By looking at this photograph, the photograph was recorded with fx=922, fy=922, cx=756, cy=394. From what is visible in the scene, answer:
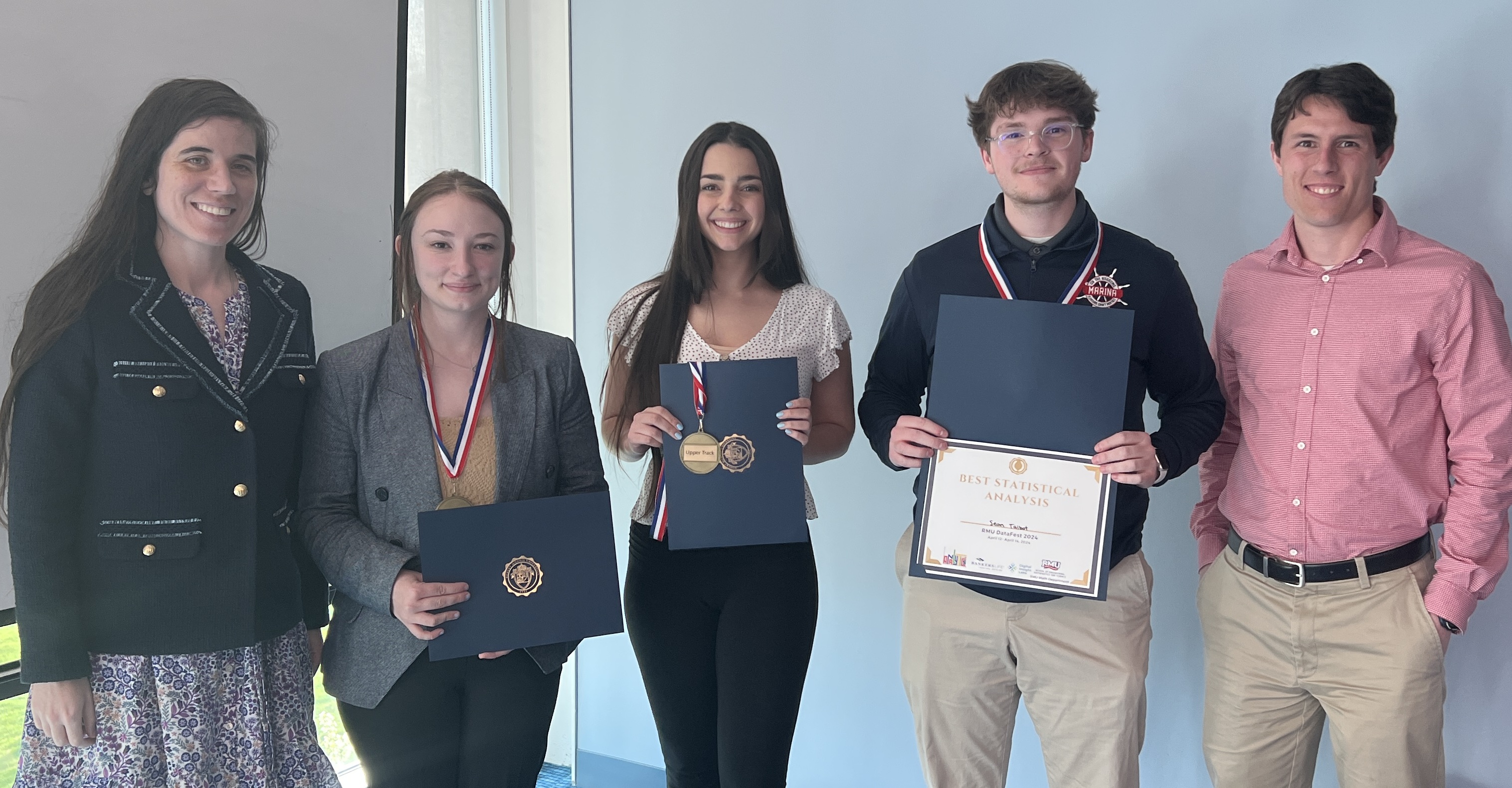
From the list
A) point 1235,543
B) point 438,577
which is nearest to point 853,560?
point 1235,543

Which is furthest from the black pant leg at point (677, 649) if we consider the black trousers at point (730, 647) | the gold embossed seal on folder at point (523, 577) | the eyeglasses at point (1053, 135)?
the eyeglasses at point (1053, 135)

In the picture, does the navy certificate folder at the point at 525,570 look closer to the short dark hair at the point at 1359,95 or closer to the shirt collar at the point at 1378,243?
the shirt collar at the point at 1378,243

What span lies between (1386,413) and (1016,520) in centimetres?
83

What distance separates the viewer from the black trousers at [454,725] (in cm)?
179

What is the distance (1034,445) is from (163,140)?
176cm

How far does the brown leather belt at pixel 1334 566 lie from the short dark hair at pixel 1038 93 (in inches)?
40.5

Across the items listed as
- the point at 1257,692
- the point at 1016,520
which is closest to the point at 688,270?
A: the point at 1016,520

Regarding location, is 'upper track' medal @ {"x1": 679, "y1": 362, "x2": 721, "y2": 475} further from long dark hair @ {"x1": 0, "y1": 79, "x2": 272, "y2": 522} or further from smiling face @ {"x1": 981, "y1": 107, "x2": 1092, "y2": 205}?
long dark hair @ {"x1": 0, "y1": 79, "x2": 272, "y2": 522}

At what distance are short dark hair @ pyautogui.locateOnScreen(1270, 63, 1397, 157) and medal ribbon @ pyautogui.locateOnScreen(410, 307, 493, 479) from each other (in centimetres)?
183

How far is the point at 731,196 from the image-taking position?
211 cm

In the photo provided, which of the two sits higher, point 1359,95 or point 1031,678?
point 1359,95

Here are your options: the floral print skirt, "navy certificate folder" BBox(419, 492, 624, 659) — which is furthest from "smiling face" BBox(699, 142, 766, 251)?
the floral print skirt

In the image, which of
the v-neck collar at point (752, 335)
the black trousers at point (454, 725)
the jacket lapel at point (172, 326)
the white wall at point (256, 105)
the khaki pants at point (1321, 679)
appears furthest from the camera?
the v-neck collar at point (752, 335)

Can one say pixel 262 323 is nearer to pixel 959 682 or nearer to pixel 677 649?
pixel 677 649
